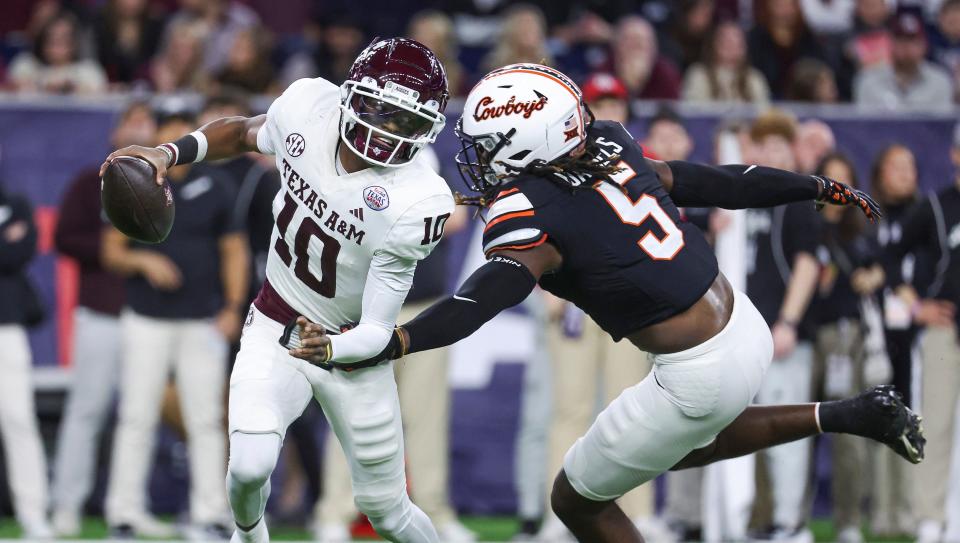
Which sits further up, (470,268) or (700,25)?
(700,25)

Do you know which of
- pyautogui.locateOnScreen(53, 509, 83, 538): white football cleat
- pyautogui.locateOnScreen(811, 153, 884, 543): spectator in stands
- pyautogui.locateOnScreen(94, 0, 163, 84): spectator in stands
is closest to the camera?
pyautogui.locateOnScreen(53, 509, 83, 538): white football cleat

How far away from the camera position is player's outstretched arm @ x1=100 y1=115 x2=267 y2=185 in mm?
4816

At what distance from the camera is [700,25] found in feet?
31.1

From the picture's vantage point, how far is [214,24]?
9211 millimetres

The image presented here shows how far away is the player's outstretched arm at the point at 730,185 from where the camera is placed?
193 inches

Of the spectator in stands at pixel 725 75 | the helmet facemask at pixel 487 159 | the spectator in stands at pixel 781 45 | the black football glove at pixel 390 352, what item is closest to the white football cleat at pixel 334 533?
the helmet facemask at pixel 487 159

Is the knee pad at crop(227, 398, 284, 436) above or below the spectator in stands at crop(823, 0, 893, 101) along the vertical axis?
below

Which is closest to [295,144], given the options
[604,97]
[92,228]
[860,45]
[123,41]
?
[604,97]

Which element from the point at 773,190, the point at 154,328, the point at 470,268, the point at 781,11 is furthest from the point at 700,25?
the point at 773,190

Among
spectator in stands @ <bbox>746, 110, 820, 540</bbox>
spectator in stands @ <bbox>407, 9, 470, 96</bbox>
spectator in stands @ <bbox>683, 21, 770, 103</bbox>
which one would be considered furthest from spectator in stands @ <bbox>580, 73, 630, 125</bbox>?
spectator in stands @ <bbox>683, 21, 770, 103</bbox>

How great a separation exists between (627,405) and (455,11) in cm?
548

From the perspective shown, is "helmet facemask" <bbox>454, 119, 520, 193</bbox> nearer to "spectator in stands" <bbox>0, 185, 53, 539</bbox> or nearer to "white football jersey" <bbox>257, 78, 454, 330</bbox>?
"white football jersey" <bbox>257, 78, 454, 330</bbox>

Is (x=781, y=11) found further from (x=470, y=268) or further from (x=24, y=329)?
(x=24, y=329)

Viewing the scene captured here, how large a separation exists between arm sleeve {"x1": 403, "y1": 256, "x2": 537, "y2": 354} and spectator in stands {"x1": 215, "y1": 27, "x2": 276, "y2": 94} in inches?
170
